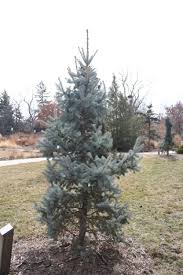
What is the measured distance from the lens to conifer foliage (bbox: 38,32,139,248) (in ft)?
12.8

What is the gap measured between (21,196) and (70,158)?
14.1 feet

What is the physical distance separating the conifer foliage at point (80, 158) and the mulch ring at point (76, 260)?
10.9 inches

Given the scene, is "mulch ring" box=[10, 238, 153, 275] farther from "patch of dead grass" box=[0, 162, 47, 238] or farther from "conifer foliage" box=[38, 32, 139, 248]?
"patch of dead grass" box=[0, 162, 47, 238]

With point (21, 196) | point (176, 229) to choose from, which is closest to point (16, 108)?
point (21, 196)

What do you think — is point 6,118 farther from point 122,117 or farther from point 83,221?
point 83,221

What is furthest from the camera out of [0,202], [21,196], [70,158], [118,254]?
[21,196]

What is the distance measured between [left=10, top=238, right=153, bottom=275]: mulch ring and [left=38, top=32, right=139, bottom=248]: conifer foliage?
277 mm

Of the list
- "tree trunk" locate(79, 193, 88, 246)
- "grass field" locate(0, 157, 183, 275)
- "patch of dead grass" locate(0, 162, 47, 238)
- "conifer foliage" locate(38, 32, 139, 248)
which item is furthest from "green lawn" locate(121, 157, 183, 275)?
"patch of dead grass" locate(0, 162, 47, 238)

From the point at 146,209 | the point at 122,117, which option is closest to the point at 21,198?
the point at 146,209

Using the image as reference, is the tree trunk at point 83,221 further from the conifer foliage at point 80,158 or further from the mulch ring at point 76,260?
the mulch ring at point 76,260

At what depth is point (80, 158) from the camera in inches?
161

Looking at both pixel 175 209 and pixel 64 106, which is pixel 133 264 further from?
pixel 175 209

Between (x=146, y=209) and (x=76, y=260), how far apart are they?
2753 millimetres

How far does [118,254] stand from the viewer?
4320 millimetres
